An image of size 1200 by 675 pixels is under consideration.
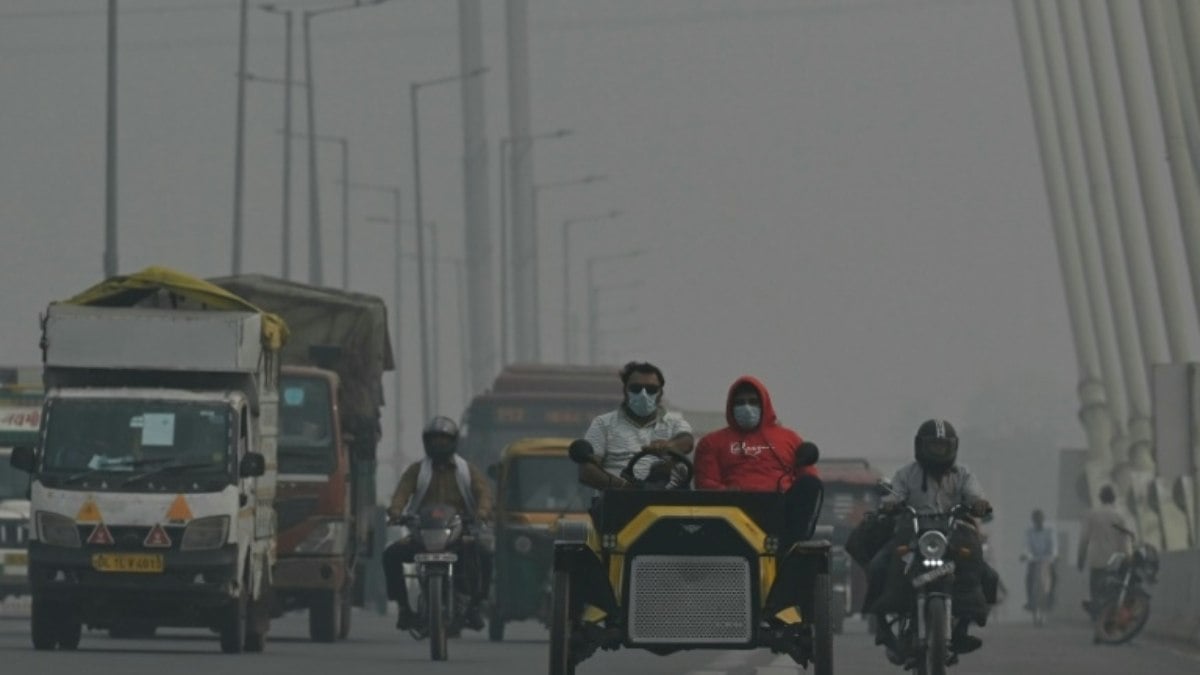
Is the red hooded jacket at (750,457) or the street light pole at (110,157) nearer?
the red hooded jacket at (750,457)

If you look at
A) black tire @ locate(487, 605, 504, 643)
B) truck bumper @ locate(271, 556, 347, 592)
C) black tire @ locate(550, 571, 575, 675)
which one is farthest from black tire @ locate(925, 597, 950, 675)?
black tire @ locate(487, 605, 504, 643)

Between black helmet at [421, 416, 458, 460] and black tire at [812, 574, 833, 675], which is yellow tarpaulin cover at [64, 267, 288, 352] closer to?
black helmet at [421, 416, 458, 460]

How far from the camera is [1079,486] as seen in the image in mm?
62625

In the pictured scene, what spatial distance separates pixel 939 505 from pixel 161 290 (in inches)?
373

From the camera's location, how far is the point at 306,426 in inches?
1227

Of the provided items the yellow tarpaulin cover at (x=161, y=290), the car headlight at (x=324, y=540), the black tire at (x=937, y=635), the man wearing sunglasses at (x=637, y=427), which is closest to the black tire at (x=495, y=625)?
the car headlight at (x=324, y=540)

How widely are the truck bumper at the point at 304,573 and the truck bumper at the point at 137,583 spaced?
13.5 ft

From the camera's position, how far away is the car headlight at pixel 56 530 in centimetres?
2588

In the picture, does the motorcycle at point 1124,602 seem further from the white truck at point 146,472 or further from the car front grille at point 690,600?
the car front grille at point 690,600

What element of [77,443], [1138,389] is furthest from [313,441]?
[1138,389]

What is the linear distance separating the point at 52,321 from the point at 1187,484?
18.3 meters

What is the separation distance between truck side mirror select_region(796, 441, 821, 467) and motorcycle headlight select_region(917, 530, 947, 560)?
2.20 metres

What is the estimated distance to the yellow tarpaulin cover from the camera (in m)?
27.5

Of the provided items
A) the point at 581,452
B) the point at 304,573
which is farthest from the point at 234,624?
the point at 581,452
